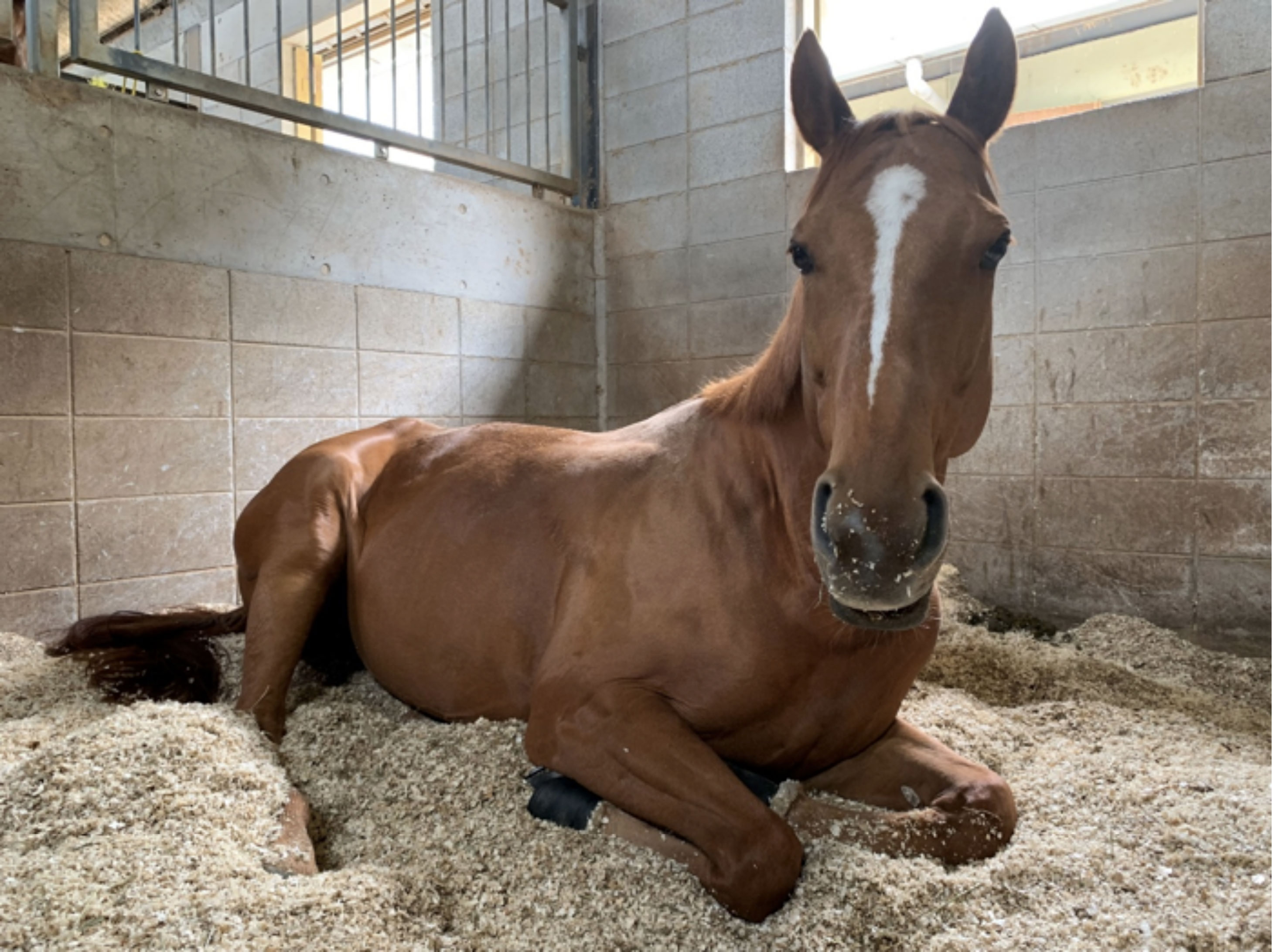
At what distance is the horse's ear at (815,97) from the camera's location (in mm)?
1314

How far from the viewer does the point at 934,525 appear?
3.20ft

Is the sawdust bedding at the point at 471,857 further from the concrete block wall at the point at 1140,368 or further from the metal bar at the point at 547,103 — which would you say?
the metal bar at the point at 547,103

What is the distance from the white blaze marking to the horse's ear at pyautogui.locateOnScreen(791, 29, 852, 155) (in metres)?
0.22

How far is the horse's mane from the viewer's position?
1238 mm

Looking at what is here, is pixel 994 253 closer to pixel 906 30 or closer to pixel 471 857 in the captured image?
pixel 471 857

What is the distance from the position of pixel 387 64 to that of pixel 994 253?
689 centimetres

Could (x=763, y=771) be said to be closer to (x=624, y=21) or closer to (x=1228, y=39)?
→ (x=1228, y=39)

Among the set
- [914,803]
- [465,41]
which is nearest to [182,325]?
[465,41]

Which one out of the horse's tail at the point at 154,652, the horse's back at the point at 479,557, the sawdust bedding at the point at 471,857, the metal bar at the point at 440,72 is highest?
the metal bar at the point at 440,72

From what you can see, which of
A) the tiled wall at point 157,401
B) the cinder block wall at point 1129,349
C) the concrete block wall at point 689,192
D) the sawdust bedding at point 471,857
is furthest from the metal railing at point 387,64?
the sawdust bedding at point 471,857

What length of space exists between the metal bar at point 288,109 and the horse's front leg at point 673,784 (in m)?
2.59

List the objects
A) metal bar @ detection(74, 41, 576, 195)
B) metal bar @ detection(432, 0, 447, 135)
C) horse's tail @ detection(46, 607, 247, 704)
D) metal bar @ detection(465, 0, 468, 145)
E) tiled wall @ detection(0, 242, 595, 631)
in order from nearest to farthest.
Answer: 1. horse's tail @ detection(46, 607, 247, 704)
2. tiled wall @ detection(0, 242, 595, 631)
3. metal bar @ detection(74, 41, 576, 195)
4. metal bar @ detection(465, 0, 468, 145)
5. metal bar @ detection(432, 0, 447, 135)

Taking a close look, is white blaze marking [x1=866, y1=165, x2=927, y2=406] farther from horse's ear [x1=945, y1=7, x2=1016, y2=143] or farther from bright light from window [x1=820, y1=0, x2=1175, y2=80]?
bright light from window [x1=820, y1=0, x2=1175, y2=80]

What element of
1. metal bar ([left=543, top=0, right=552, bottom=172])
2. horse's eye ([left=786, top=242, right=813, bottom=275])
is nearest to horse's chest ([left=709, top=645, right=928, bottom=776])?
horse's eye ([left=786, top=242, right=813, bottom=275])
